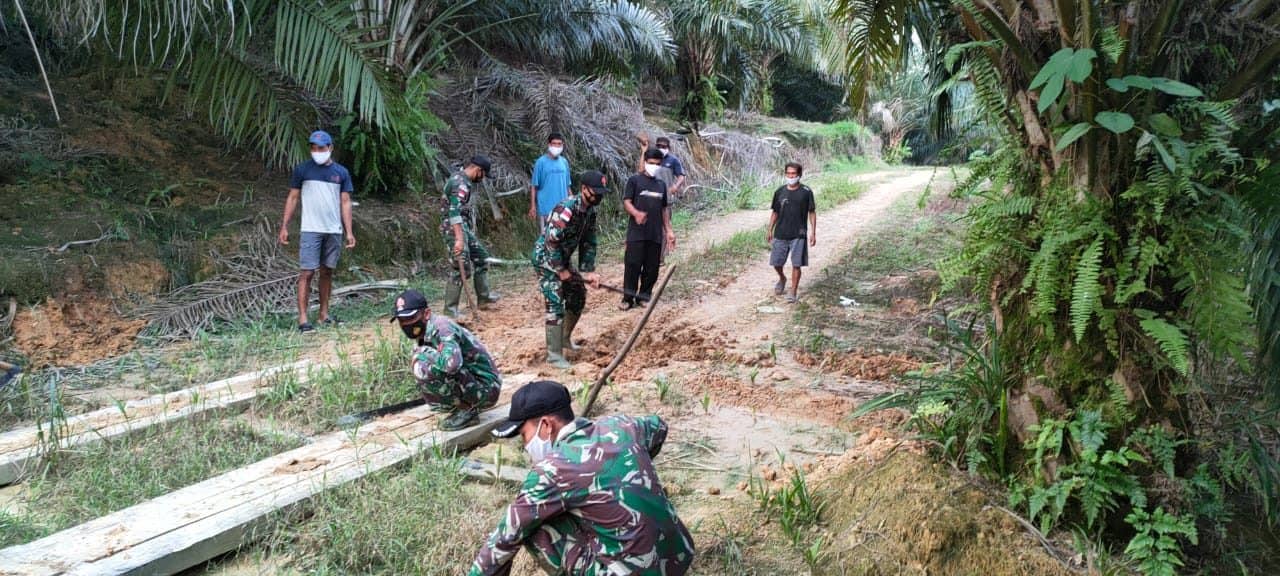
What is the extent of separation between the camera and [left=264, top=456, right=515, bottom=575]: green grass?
12.3ft

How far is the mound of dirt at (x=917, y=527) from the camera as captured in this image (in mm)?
3748

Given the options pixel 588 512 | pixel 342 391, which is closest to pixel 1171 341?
pixel 588 512

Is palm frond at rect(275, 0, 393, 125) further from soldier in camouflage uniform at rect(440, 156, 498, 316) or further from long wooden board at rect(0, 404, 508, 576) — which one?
long wooden board at rect(0, 404, 508, 576)

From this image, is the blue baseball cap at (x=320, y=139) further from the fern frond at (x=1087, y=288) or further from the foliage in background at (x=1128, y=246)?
the fern frond at (x=1087, y=288)

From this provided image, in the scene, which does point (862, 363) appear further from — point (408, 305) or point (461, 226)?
point (461, 226)

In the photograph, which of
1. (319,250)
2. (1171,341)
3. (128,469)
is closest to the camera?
(1171,341)

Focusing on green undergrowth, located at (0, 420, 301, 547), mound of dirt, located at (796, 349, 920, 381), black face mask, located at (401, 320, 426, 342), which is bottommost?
mound of dirt, located at (796, 349, 920, 381)

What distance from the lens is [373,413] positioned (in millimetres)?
Answer: 5461

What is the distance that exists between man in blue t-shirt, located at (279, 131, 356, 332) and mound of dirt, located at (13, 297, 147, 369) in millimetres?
1411

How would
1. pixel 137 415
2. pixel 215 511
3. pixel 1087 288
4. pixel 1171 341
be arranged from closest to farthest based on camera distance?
pixel 1171 341 → pixel 1087 288 → pixel 215 511 → pixel 137 415

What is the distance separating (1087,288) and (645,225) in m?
5.02

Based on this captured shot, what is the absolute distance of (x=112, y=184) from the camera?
29.2ft

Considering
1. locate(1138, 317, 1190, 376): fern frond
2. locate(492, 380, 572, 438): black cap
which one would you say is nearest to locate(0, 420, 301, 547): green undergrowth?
locate(492, 380, 572, 438): black cap

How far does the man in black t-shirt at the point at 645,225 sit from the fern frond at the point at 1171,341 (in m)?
5.14
